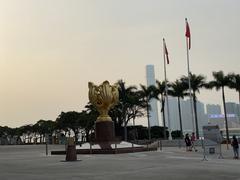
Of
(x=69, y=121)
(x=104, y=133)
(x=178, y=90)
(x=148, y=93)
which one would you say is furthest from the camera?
(x=69, y=121)

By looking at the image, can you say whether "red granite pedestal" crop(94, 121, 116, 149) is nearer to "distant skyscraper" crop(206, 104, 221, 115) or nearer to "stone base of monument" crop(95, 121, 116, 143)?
"stone base of monument" crop(95, 121, 116, 143)

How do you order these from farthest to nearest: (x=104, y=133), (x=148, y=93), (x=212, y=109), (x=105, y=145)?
(x=212, y=109) < (x=148, y=93) < (x=104, y=133) < (x=105, y=145)

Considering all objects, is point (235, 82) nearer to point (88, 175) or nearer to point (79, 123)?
point (79, 123)

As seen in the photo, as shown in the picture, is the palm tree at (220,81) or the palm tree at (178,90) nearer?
the palm tree at (220,81)

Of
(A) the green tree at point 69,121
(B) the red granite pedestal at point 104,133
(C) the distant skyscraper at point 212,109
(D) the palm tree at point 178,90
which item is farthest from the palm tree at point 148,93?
(C) the distant skyscraper at point 212,109

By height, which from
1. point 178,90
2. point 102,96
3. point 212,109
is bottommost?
point 102,96

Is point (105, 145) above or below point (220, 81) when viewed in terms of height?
below

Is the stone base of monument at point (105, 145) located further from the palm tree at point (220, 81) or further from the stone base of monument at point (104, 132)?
the palm tree at point (220, 81)

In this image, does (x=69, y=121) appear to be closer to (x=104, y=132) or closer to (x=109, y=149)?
(x=104, y=132)

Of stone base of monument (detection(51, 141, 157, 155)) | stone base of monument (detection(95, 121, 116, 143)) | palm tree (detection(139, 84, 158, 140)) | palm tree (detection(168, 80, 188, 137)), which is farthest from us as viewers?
palm tree (detection(139, 84, 158, 140))

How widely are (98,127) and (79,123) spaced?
175ft

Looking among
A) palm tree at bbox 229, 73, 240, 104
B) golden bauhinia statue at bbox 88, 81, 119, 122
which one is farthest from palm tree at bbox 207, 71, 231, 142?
golden bauhinia statue at bbox 88, 81, 119, 122

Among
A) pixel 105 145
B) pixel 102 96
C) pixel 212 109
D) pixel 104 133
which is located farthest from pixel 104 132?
pixel 212 109

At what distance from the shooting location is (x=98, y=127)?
1475 inches
